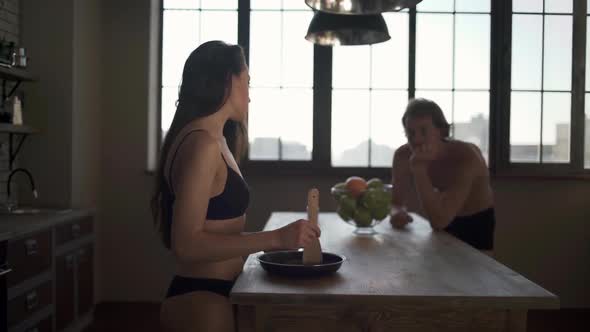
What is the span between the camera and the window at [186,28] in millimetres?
3967

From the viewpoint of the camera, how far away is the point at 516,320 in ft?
4.04

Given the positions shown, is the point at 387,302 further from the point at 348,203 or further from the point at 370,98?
the point at 370,98

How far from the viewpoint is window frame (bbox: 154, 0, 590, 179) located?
3861 mm

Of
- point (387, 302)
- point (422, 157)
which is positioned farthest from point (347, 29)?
point (387, 302)

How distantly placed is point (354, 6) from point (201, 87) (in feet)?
2.95

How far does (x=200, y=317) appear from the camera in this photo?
4.50 feet

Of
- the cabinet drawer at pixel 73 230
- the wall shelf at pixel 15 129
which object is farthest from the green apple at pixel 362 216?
the wall shelf at pixel 15 129

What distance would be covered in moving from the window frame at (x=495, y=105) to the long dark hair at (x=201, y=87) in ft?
7.62

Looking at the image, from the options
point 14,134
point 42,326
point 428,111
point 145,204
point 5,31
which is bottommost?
point 42,326

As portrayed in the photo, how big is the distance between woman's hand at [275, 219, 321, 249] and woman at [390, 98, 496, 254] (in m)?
1.17

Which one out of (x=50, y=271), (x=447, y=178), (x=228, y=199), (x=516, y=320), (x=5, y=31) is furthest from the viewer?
(x=5, y=31)

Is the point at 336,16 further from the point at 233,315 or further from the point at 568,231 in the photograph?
the point at 568,231

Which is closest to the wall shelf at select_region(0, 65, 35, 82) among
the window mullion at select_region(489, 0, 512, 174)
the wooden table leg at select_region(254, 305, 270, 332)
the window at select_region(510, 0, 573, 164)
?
the wooden table leg at select_region(254, 305, 270, 332)

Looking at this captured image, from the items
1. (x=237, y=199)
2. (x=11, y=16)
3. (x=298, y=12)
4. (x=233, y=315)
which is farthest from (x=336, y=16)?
(x=11, y=16)
